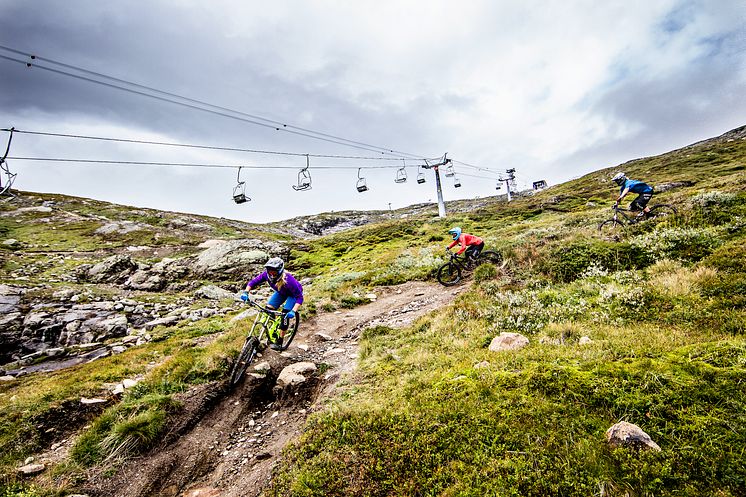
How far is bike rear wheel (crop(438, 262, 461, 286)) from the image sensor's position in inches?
648

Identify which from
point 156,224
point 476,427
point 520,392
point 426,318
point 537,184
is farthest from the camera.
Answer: point 537,184

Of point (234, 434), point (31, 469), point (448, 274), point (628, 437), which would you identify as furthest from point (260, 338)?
point (448, 274)

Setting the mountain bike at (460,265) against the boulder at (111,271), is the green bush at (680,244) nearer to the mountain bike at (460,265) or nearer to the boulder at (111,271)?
the mountain bike at (460,265)

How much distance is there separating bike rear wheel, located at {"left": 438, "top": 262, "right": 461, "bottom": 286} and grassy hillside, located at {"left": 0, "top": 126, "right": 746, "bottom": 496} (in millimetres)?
4685

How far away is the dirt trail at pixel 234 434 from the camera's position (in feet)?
17.9

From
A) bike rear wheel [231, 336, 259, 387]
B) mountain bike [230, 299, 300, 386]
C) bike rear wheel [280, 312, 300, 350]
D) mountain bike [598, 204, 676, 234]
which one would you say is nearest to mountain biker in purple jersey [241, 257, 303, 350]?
mountain bike [230, 299, 300, 386]

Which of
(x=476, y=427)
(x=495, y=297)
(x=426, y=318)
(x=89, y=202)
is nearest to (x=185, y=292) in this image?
(x=426, y=318)

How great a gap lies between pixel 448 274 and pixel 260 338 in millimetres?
10539

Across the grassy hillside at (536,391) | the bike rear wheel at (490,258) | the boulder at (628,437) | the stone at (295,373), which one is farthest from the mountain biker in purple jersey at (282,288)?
the bike rear wheel at (490,258)

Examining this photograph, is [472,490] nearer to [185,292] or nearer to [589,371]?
[589,371]

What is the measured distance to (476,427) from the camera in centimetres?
454

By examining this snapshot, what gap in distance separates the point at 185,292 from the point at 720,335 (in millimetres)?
29448

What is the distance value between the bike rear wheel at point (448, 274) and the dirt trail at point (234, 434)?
7.39 m

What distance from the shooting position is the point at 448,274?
17.1m
